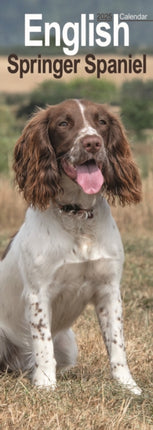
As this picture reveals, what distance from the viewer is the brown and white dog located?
4645 mm

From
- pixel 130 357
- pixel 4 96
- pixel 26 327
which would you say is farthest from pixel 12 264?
pixel 4 96

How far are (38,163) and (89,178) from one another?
377mm

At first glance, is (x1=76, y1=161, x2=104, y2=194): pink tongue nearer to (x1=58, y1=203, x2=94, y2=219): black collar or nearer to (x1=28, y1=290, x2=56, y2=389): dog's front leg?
(x1=58, y1=203, x2=94, y2=219): black collar

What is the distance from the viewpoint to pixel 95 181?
177 inches

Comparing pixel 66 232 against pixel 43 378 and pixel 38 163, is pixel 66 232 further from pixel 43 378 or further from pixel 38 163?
pixel 43 378

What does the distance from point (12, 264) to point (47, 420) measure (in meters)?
1.17

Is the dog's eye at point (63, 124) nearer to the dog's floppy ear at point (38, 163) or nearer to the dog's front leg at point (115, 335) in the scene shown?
the dog's floppy ear at point (38, 163)

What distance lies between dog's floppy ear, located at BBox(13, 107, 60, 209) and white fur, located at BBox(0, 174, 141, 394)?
0.10m

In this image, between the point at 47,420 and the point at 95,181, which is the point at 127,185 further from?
the point at 47,420

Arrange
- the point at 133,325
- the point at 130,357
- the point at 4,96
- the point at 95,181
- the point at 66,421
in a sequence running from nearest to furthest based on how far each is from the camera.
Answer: the point at 66,421, the point at 95,181, the point at 130,357, the point at 133,325, the point at 4,96

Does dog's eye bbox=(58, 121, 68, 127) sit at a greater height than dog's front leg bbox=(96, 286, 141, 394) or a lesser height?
greater

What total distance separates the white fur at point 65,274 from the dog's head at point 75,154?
124 millimetres

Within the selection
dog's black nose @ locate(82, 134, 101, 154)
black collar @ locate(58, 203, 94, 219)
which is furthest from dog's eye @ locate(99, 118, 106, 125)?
black collar @ locate(58, 203, 94, 219)

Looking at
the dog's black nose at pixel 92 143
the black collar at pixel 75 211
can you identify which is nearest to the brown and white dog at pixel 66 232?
the black collar at pixel 75 211
